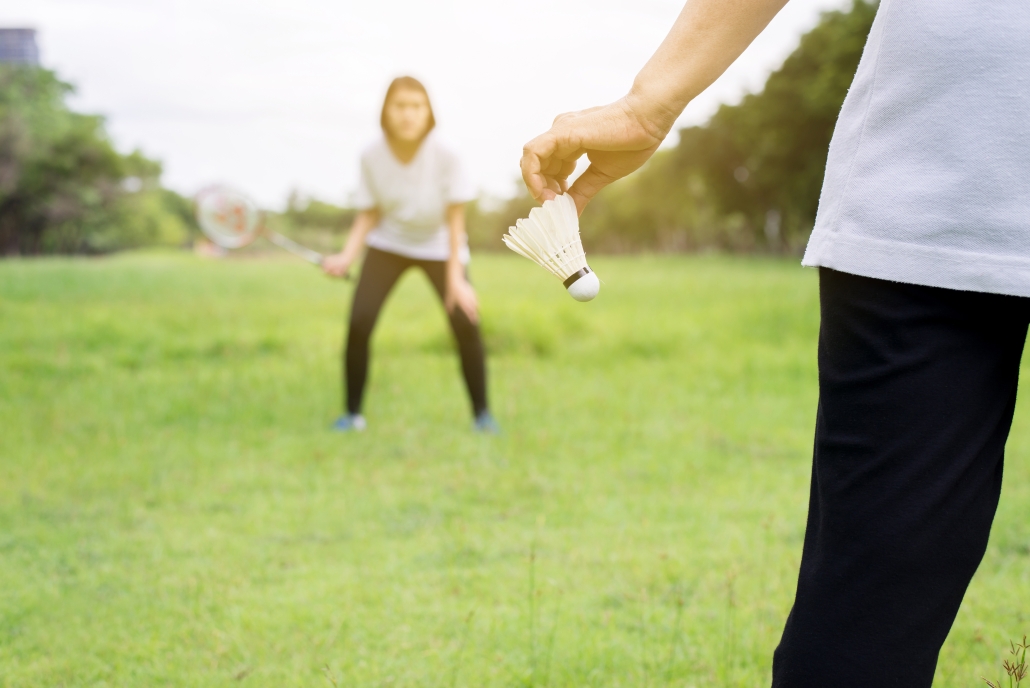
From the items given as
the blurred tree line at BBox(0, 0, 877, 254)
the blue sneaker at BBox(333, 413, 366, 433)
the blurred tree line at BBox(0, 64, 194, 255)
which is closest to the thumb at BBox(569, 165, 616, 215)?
the blue sneaker at BBox(333, 413, 366, 433)

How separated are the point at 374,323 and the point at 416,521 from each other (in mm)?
2030

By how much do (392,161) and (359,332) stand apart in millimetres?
1140

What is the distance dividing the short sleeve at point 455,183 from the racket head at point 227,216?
1.86 m

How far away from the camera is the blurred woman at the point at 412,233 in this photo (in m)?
5.53

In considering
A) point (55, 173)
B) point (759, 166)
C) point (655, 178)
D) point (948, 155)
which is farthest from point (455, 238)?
point (55, 173)

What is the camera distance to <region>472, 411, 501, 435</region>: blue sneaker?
18.9ft

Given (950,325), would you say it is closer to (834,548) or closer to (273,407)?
(834,548)

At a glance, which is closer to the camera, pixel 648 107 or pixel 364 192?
Answer: pixel 648 107

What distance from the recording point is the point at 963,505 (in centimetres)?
119

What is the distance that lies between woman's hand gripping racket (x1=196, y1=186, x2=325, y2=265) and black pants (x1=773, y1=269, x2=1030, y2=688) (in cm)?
567

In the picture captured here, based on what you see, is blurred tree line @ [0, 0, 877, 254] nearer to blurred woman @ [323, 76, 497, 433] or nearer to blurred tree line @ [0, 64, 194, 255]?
blurred tree line @ [0, 64, 194, 255]

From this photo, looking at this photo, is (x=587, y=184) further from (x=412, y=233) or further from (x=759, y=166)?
(x=759, y=166)

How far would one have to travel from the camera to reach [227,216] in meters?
6.74

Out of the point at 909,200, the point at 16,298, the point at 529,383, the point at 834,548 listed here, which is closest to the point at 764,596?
the point at 834,548
